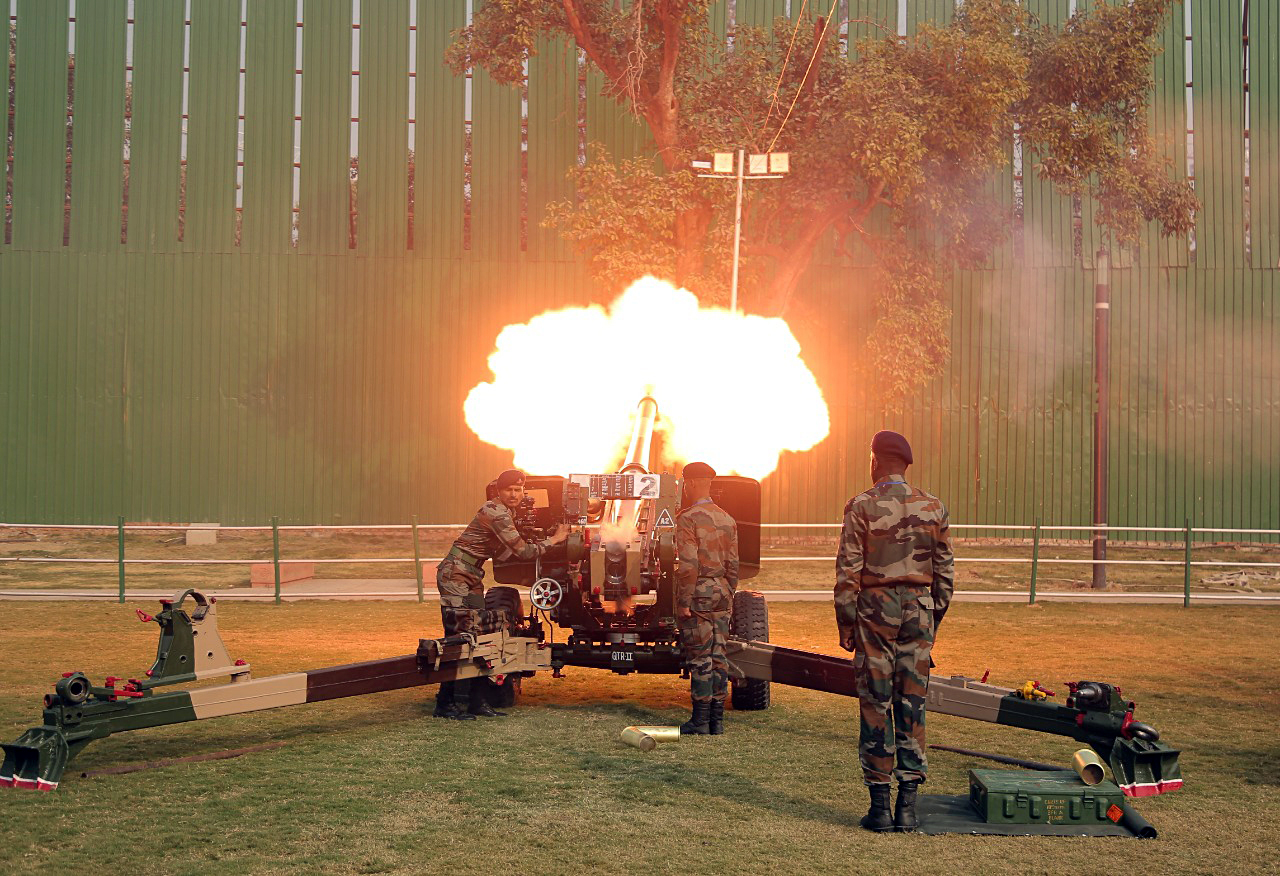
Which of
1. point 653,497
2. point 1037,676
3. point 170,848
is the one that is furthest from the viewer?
point 1037,676

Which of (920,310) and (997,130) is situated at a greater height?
(997,130)

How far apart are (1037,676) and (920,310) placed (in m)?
13.5

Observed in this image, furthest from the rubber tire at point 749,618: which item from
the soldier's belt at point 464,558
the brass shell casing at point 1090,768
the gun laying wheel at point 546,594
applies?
the brass shell casing at point 1090,768

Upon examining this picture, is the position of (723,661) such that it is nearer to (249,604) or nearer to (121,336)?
(249,604)

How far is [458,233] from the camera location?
30500 mm

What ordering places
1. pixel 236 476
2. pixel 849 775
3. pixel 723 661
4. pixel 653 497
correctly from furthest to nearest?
pixel 236 476, pixel 653 497, pixel 723 661, pixel 849 775

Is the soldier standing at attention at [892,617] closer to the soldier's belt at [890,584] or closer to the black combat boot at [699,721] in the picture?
→ the soldier's belt at [890,584]

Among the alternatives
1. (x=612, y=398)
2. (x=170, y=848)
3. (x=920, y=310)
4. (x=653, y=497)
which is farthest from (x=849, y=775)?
(x=920, y=310)

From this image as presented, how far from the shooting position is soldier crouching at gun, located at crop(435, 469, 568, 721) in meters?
11.0

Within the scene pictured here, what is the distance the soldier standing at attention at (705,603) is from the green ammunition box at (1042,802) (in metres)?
2.99

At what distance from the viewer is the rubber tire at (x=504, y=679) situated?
11.3m

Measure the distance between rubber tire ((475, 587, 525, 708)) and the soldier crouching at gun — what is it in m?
0.12

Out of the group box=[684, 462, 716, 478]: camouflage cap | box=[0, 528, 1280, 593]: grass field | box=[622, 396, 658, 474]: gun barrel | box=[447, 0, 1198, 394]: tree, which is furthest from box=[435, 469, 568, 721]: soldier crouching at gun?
box=[447, 0, 1198, 394]: tree

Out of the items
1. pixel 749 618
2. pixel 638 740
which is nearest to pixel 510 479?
pixel 749 618
